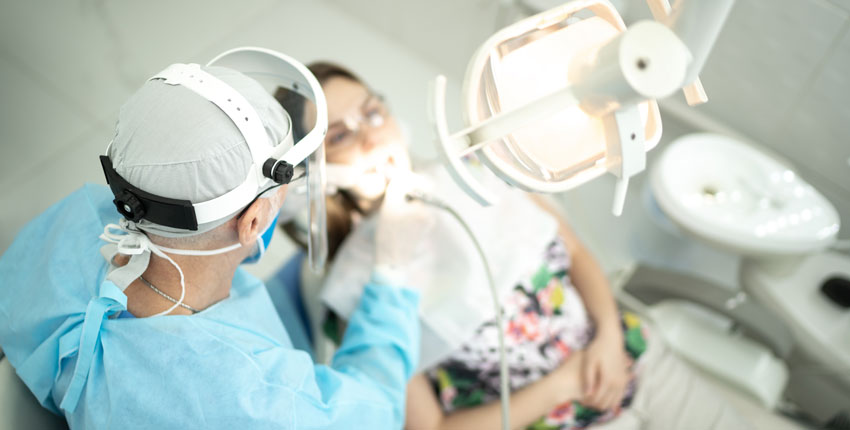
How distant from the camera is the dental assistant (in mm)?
841

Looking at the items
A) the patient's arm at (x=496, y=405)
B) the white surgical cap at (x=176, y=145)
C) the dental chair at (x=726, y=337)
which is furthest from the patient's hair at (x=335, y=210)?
the dental chair at (x=726, y=337)

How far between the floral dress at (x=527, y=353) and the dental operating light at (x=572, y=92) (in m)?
0.89

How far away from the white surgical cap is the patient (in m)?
0.60

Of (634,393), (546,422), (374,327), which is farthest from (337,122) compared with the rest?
(634,393)

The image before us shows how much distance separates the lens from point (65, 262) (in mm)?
1012

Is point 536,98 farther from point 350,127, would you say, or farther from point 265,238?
point 350,127

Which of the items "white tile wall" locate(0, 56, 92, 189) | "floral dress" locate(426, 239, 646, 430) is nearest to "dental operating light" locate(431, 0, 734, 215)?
"floral dress" locate(426, 239, 646, 430)

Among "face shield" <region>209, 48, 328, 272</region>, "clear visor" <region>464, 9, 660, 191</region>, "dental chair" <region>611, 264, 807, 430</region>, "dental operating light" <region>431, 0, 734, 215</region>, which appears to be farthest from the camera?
"dental chair" <region>611, 264, 807, 430</region>

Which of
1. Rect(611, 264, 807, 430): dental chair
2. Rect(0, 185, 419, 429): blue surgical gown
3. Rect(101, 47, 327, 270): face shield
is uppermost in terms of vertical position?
Rect(101, 47, 327, 270): face shield

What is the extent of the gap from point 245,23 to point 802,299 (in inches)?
75.9

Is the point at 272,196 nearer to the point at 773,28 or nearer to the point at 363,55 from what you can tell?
the point at 773,28

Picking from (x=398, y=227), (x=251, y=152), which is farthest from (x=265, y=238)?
(x=398, y=227)

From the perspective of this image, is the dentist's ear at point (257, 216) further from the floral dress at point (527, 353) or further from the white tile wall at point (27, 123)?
the white tile wall at point (27, 123)

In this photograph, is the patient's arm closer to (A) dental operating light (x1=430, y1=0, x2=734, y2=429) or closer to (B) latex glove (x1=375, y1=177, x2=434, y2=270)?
(B) latex glove (x1=375, y1=177, x2=434, y2=270)
